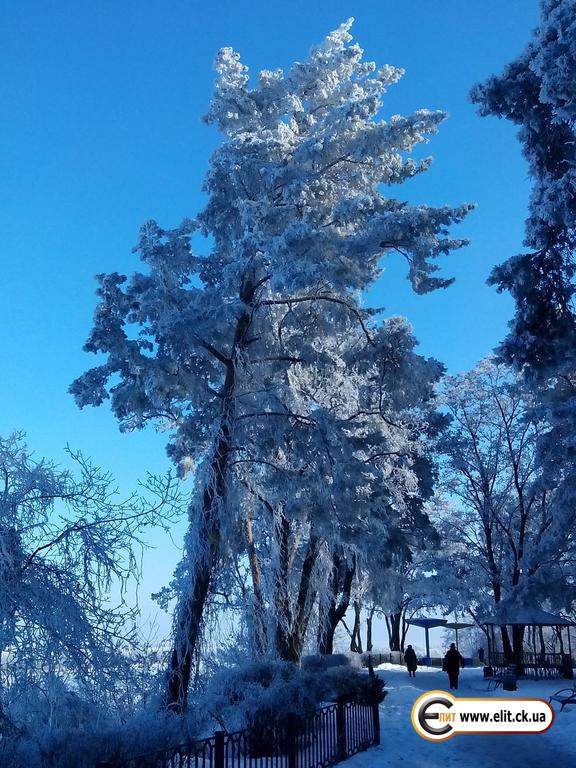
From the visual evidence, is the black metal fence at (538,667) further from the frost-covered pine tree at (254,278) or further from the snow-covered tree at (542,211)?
the snow-covered tree at (542,211)

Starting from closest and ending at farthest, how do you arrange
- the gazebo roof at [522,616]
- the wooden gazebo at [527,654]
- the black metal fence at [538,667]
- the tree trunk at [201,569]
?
the tree trunk at [201,569]
the gazebo roof at [522,616]
the wooden gazebo at [527,654]
the black metal fence at [538,667]

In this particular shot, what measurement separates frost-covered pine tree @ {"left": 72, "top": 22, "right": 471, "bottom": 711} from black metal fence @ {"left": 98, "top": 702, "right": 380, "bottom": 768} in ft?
10.9

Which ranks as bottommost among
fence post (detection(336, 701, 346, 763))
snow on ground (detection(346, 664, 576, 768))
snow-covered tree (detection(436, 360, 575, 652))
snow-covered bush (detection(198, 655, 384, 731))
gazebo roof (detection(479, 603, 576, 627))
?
snow on ground (detection(346, 664, 576, 768))

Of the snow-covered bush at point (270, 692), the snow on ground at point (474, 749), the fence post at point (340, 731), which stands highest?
the snow-covered bush at point (270, 692)

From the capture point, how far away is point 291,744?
9.41 m

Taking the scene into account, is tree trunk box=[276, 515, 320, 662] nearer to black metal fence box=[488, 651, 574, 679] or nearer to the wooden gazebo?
the wooden gazebo

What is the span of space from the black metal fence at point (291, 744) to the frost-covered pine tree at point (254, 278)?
331 centimetres

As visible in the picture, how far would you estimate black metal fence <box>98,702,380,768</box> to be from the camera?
7734 mm

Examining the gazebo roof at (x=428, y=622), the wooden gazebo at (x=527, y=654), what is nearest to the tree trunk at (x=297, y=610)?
the wooden gazebo at (x=527, y=654)

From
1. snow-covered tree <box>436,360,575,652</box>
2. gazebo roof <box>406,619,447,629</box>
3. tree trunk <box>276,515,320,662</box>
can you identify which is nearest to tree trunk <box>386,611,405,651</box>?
gazebo roof <box>406,619,447,629</box>

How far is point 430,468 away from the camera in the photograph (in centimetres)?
2525

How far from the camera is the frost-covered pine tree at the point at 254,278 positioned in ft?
48.8

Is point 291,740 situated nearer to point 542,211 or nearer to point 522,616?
point 542,211

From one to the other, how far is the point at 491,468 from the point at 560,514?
1419 centimetres
